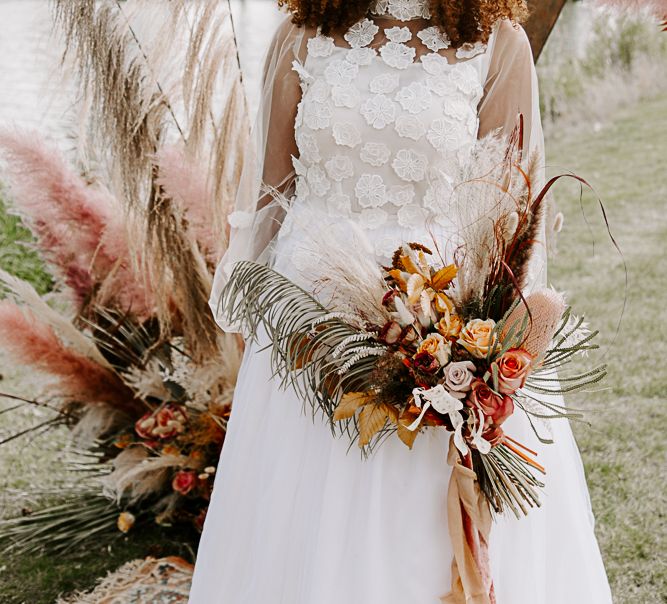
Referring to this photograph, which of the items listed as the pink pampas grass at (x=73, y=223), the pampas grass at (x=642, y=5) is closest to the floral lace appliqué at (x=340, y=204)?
the pampas grass at (x=642, y=5)

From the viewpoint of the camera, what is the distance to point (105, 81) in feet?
8.52

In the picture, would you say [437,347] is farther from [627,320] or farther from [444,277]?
[627,320]

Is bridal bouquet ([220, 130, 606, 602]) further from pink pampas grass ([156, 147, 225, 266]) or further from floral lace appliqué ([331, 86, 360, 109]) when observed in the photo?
pink pampas grass ([156, 147, 225, 266])

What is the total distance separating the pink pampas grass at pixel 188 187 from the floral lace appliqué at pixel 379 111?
79 cm

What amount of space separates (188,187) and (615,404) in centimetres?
259

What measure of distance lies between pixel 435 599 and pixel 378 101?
1154mm

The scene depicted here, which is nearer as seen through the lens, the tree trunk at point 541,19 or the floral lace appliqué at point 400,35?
the floral lace appliqué at point 400,35

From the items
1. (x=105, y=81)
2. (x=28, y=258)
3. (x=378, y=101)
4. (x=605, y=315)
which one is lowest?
(x=28, y=258)

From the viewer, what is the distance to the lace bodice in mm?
2121

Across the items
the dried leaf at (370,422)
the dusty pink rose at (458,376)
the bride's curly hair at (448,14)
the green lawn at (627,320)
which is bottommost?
the green lawn at (627,320)

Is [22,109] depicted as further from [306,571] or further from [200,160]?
[306,571]

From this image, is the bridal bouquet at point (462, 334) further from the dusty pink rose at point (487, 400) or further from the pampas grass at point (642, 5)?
the pampas grass at point (642, 5)

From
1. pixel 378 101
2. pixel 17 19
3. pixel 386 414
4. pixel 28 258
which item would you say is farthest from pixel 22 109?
pixel 386 414

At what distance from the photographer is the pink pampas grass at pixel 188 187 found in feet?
8.93
